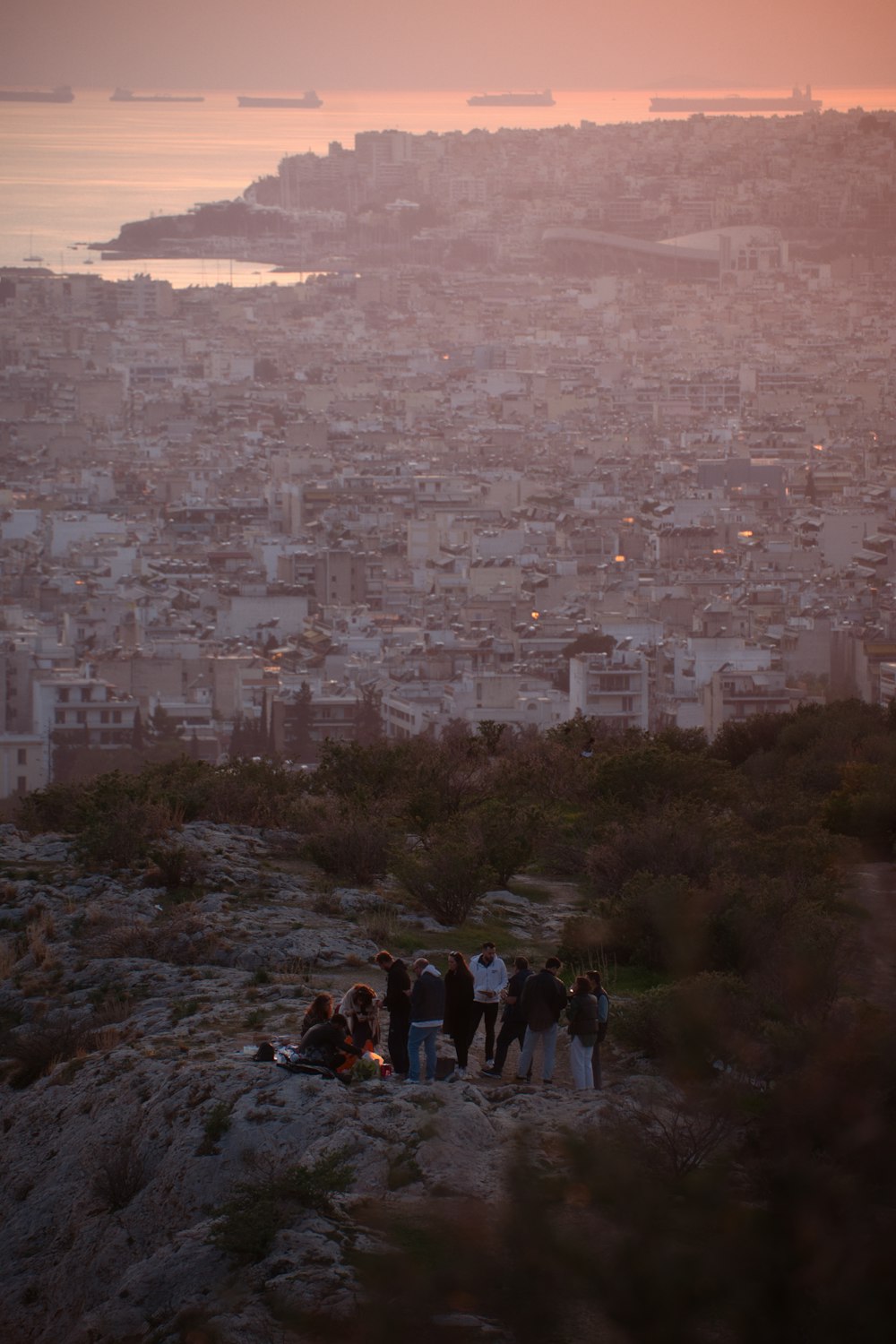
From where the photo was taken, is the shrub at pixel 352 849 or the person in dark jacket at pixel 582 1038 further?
the shrub at pixel 352 849

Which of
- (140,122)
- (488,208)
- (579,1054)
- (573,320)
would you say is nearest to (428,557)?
(579,1054)

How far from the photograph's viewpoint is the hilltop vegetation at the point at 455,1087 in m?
2.18

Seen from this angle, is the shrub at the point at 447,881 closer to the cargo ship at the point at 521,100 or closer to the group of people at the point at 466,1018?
the group of people at the point at 466,1018

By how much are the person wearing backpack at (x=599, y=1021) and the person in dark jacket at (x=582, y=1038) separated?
1 cm

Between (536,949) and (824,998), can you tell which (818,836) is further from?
(824,998)

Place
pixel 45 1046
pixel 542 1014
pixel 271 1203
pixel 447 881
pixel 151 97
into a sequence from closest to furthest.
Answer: pixel 271 1203 → pixel 542 1014 → pixel 45 1046 → pixel 447 881 → pixel 151 97

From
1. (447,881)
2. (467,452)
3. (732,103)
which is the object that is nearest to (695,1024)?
(447,881)

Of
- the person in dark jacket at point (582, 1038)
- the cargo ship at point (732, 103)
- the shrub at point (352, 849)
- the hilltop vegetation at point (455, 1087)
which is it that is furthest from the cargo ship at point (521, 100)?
the person in dark jacket at point (582, 1038)

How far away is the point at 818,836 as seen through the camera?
705cm

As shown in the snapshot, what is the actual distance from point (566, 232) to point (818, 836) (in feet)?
301

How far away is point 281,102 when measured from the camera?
13700 centimetres

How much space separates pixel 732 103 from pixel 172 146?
34.5m

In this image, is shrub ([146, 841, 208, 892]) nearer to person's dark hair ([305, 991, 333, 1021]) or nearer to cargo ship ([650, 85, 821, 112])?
person's dark hair ([305, 991, 333, 1021])

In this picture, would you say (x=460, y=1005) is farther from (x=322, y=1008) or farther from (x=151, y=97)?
(x=151, y=97)
